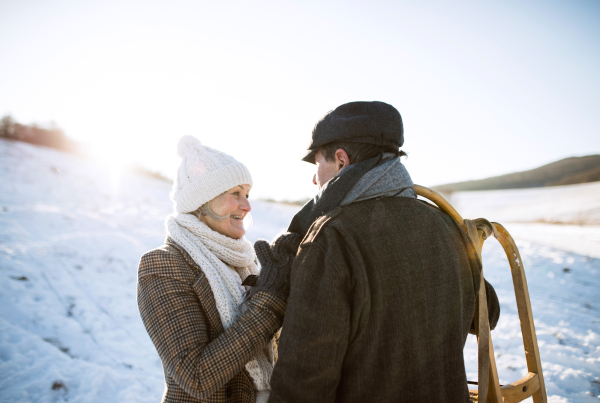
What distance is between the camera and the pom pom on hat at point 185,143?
6.95 feet

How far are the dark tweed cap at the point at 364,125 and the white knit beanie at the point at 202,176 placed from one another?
2.48 ft

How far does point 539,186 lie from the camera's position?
19609mm

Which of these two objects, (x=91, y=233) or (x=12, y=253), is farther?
(x=91, y=233)

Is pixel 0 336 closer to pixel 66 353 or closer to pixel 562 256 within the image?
pixel 66 353

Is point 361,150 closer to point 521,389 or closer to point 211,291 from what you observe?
point 211,291

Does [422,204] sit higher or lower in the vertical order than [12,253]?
higher

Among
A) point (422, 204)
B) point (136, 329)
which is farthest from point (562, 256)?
point (136, 329)

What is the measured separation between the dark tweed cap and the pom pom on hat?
104cm

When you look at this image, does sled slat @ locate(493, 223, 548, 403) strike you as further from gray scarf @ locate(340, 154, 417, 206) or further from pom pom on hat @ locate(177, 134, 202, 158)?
pom pom on hat @ locate(177, 134, 202, 158)

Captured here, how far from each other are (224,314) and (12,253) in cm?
590

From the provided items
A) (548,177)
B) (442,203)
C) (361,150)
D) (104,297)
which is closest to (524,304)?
(442,203)

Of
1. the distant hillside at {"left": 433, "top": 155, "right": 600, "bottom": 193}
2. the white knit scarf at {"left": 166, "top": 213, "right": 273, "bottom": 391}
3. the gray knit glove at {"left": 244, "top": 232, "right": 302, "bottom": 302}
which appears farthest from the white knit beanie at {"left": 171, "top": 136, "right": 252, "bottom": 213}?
the distant hillside at {"left": 433, "top": 155, "right": 600, "bottom": 193}

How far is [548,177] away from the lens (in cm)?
2000

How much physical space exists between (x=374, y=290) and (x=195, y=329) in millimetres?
923
